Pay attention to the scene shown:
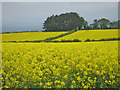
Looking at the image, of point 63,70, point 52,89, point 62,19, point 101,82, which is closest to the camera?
point 52,89

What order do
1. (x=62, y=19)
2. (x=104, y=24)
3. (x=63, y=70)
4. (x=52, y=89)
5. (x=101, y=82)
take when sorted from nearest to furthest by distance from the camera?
(x=52, y=89), (x=101, y=82), (x=63, y=70), (x=62, y=19), (x=104, y=24)

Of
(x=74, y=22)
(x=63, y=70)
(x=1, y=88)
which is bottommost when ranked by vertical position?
(x=1, y=88)

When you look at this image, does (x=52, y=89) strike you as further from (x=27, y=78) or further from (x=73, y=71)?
(x=73, y=71)

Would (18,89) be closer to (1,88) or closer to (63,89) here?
(1,88)

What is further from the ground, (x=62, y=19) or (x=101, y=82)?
(x=62, y=19)

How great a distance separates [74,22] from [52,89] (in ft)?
174

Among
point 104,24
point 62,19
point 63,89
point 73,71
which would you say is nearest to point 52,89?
point 63,89

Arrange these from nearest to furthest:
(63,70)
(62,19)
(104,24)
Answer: (63,70) < (62,19) < (104,24)

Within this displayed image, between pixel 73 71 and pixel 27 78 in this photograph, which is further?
pixel 73 71

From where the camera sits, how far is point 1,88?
18.0ft

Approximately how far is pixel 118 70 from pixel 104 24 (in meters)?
74.5

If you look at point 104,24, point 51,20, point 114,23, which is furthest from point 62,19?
point 114,23

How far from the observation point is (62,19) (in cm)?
5578

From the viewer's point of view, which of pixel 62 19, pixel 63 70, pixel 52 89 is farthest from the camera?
pixel 62 19
